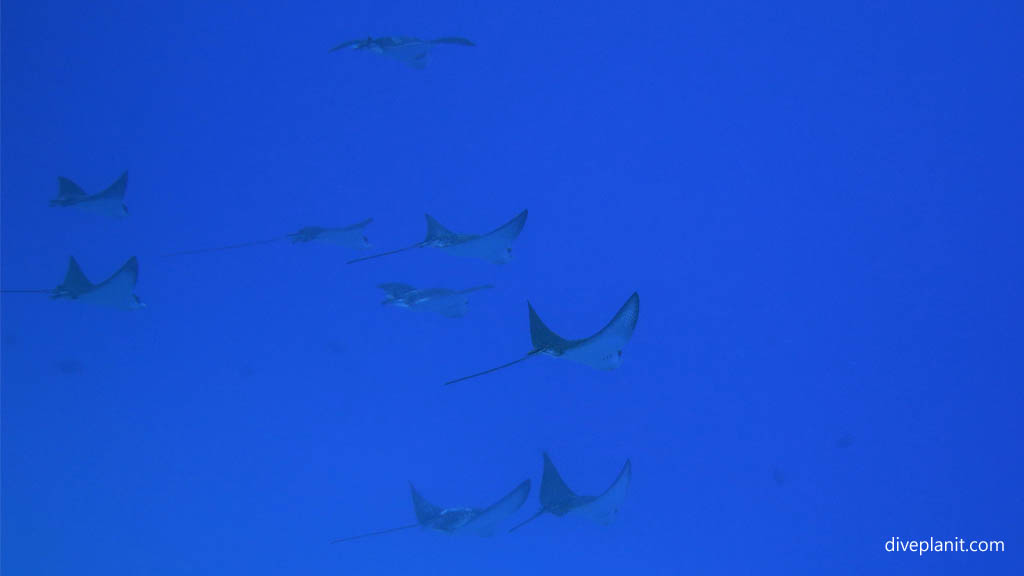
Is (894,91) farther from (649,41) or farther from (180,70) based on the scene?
(180,70)

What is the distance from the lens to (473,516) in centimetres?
428

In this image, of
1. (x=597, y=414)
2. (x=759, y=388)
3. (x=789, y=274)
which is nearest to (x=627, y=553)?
(x=597, y=414)

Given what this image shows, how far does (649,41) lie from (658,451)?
4485 mm

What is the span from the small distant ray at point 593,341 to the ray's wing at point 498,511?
130 cm

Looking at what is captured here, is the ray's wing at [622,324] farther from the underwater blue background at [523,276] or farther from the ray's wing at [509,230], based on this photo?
the underwater blue background at [523,276]

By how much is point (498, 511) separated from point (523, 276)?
3.10 metres

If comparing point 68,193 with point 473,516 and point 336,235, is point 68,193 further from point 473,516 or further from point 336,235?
point 473,516

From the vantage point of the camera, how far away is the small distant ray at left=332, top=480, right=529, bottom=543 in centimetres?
412

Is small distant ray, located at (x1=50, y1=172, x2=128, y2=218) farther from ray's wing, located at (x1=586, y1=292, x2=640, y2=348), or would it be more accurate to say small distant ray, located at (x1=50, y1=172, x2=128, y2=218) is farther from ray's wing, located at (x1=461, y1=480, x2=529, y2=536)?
ray's wing, located at (x1=586, y1=292, x2=640, y2=348)

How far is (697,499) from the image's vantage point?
7.31 m

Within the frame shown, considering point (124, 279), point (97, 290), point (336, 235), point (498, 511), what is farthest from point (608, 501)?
point (97, 290)

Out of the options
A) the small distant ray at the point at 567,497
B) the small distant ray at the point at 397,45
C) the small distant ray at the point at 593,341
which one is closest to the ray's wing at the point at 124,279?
the small distant ray at the point at 397,45

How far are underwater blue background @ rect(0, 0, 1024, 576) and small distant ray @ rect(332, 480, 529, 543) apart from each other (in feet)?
6.16

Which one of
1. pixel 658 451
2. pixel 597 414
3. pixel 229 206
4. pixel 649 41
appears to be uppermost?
pixel 649 41
